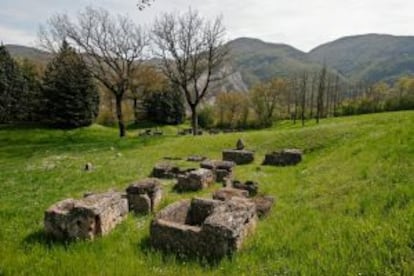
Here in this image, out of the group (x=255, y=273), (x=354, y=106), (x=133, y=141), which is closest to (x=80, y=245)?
(x=255, y=273)

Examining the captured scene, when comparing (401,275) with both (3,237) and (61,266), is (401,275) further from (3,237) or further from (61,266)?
(3,237)

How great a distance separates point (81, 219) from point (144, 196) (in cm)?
290

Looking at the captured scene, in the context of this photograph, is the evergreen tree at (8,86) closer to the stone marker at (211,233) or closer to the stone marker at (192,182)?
the stone marker at (192,182)

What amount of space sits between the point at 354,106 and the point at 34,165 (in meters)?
→ 87.2

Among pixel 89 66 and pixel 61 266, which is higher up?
pixel 89 66

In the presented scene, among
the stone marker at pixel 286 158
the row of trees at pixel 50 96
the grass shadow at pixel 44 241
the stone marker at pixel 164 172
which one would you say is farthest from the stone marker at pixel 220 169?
the row of trees at pixel 50 96

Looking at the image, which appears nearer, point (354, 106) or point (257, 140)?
point (257, 140)

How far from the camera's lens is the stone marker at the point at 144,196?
12.5 metres

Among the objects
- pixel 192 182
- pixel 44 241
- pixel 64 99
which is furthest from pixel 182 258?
pixel 64 99

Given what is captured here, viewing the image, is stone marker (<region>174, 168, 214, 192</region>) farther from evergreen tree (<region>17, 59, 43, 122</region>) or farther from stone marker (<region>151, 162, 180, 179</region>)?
evergreen tree (<region>17, 59, 43, 122</region>)

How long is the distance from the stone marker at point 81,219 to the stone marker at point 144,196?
1.85 metres

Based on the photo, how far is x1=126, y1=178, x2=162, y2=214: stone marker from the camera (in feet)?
41.1

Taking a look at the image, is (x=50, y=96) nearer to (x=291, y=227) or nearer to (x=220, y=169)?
(x=220, y=169)

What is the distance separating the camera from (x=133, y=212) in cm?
1245
